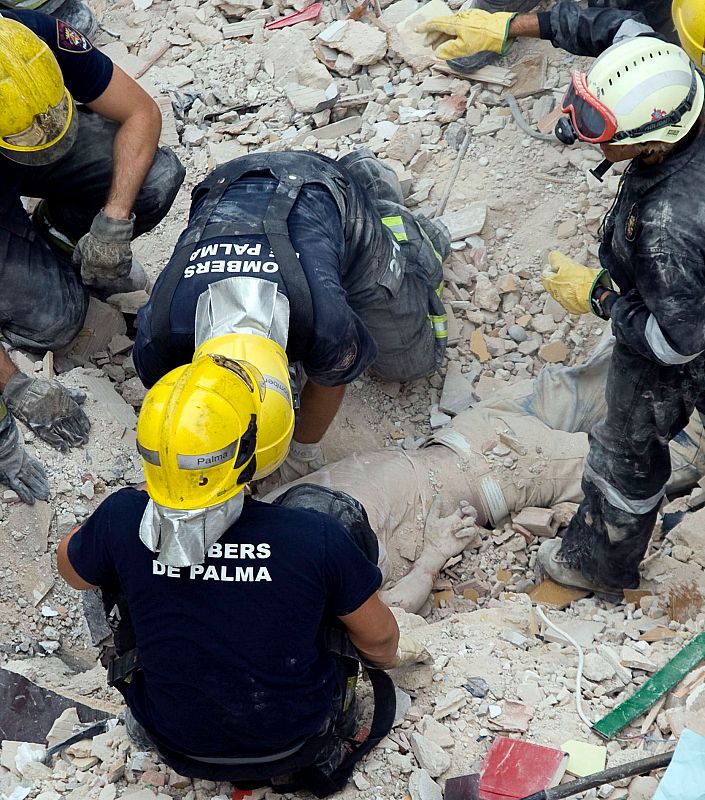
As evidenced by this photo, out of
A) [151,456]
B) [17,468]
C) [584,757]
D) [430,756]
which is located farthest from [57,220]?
[584,757]

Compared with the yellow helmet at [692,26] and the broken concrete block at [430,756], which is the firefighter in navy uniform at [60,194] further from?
the yellow helmet at [692,26]

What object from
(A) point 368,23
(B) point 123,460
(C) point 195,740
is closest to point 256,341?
(C) point 195,740

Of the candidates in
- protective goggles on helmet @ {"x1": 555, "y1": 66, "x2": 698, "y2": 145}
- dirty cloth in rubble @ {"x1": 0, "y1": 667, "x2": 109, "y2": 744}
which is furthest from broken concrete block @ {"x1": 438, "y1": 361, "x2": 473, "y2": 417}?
dirty cloth in rubble @ {"x1": 0, "y1": 667, "x2": 109, "y2": 744}

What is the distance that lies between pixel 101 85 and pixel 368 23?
2.14 m

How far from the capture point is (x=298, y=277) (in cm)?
330

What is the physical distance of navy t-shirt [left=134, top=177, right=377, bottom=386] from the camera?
333cm

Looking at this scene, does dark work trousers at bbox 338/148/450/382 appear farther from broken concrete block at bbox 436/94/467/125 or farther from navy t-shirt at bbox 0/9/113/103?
navy t-shirt at bbox 0/9/113/103

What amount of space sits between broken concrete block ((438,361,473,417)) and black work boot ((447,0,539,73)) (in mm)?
1827

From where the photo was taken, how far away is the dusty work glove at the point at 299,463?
4.32 m

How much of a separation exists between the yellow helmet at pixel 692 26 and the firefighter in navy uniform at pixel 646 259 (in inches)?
8.6

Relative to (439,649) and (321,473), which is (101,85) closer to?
(321,473)

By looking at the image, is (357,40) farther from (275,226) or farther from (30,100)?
(275,226)

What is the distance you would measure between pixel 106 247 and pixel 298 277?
1.41 metres

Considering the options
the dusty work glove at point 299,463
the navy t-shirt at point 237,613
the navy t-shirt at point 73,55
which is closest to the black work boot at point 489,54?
the navy t-shirt at point 73,55
